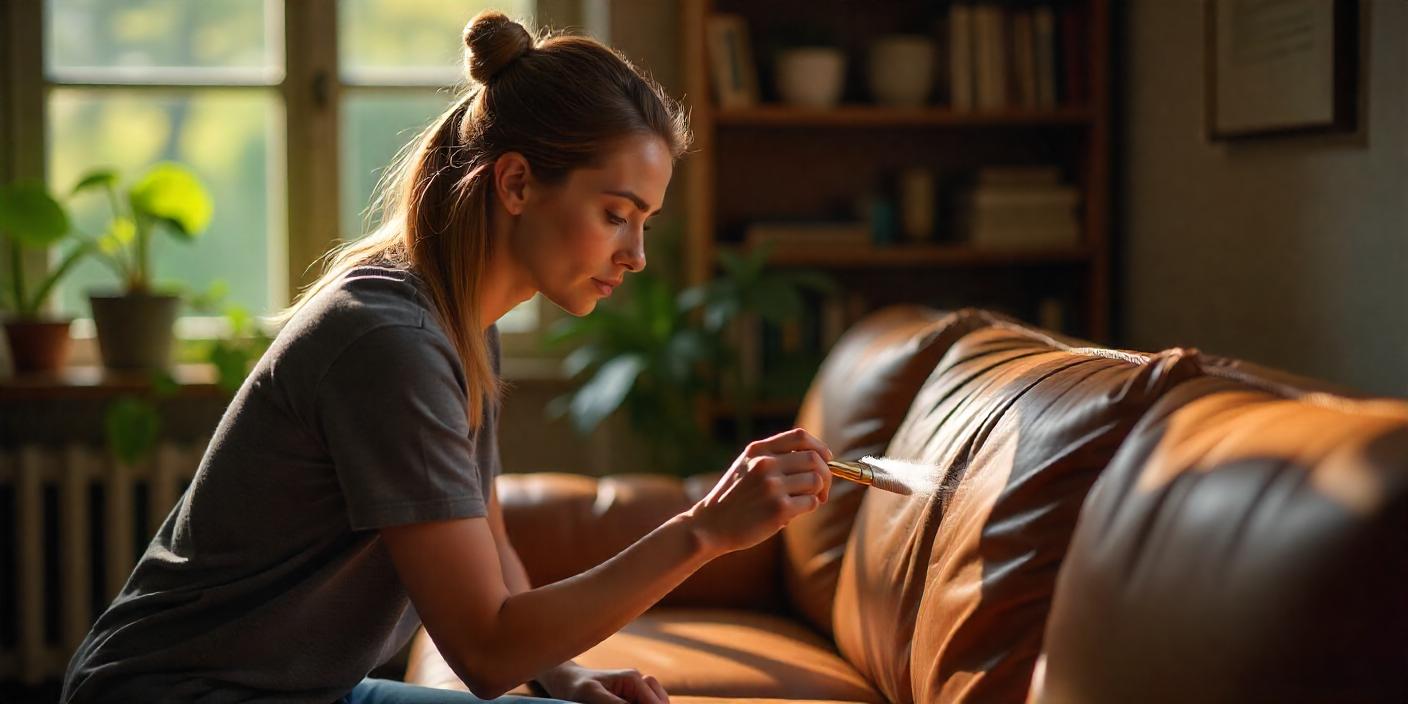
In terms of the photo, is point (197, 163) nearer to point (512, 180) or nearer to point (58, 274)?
point (58, 274)

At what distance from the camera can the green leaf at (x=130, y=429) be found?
307cm

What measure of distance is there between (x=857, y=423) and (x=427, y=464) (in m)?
1.03

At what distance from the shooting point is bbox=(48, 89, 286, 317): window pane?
3432mm

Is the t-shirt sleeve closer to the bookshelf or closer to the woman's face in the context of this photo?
the woman's face

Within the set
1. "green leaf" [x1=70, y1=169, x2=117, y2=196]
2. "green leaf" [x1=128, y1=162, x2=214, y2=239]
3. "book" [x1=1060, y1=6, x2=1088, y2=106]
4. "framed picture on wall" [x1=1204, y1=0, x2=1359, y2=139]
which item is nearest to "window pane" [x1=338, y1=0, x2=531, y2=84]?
"green leaf" [x1=128, y1=162, x2=214, y2=239]

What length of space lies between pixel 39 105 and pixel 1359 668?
11.2 ft

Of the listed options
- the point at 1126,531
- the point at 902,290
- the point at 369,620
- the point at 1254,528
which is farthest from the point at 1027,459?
the point at 902,290

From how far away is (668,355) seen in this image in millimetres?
3004

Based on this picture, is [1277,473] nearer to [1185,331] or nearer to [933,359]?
[933,359]

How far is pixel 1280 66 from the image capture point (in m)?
2.41

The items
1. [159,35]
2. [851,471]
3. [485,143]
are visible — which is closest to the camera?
[851,471]

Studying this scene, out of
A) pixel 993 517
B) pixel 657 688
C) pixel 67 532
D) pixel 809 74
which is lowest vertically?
pixel 67 532

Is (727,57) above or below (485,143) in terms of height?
above

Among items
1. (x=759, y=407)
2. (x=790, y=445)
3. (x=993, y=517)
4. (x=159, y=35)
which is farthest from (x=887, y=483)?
(x=159, y=35)
